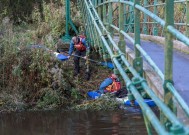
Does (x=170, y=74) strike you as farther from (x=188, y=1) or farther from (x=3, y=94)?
(x=3, y=94)

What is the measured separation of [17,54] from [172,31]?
10.8 meters

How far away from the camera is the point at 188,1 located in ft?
20.9

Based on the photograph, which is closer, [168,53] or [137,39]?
[168,53]

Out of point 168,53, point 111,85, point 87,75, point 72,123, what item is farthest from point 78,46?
point 168,53

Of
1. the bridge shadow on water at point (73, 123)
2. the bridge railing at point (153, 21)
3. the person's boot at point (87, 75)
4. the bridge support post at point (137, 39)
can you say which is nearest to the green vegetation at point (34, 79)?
the person's boot at point (87, 75)

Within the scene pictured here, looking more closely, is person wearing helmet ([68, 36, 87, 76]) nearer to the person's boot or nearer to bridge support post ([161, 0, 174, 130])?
the person's boot

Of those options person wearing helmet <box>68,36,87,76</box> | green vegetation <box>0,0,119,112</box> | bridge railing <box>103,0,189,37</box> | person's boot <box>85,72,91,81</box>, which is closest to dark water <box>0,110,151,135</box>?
green vegetation <box>0,0,119,112</box>

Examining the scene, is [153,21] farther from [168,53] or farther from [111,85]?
[168,53]

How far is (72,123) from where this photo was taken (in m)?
11.1

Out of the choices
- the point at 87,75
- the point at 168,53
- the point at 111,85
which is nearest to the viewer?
the point at 168,53

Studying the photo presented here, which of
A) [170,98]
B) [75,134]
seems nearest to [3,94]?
[75,134]

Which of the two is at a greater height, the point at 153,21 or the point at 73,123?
the point at 153,21


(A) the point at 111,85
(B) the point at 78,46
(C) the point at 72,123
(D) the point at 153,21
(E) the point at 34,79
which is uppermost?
(D) the point at 153,21

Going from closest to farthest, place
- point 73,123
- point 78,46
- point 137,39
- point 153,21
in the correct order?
1. point 137,39
2. point 153,21
3. point 73,123
4. point 78,46
